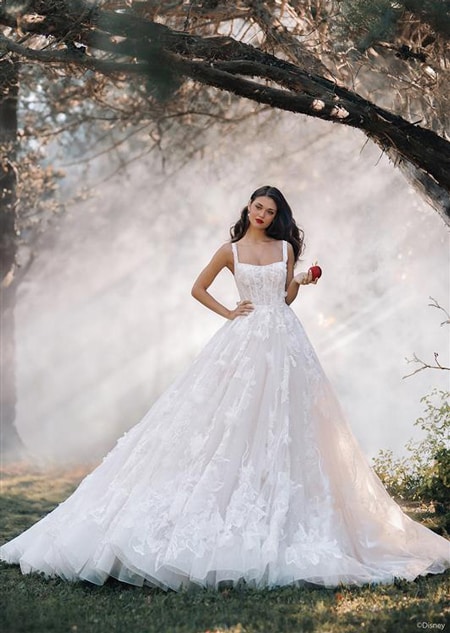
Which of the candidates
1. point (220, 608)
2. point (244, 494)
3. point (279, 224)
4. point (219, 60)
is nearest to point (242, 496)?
point (244, 494)

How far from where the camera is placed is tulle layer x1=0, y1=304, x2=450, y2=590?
155 inches

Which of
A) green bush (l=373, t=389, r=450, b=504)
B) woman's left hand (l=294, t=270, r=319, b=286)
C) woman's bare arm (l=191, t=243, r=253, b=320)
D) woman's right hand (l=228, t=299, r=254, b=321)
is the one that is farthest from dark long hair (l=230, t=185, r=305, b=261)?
green bush (l=373, t=389, r=450, b=504)

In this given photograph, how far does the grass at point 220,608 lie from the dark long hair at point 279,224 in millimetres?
2036

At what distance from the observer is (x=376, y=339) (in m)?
13.7

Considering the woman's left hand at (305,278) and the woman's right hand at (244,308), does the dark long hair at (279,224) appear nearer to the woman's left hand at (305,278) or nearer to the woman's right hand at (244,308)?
the woman's left hand at (305,278)

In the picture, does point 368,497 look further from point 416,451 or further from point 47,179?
point 47,179

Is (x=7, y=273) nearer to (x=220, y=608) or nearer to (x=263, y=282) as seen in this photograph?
(x=263, y=282)

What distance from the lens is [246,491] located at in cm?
411

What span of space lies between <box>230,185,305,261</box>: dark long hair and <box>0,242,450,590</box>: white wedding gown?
26cm

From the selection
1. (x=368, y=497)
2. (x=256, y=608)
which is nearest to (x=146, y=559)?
(x=256, y=608)

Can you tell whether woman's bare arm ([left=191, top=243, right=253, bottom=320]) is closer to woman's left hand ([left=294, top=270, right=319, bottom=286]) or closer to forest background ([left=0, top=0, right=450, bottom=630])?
woman's left hand ([left=294, top=270, right=319, bottom=286])

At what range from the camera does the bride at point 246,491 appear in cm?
395

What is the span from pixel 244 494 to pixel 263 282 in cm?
126

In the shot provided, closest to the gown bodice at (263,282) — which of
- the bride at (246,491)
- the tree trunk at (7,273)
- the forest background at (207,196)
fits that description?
the bride at (246,491)
